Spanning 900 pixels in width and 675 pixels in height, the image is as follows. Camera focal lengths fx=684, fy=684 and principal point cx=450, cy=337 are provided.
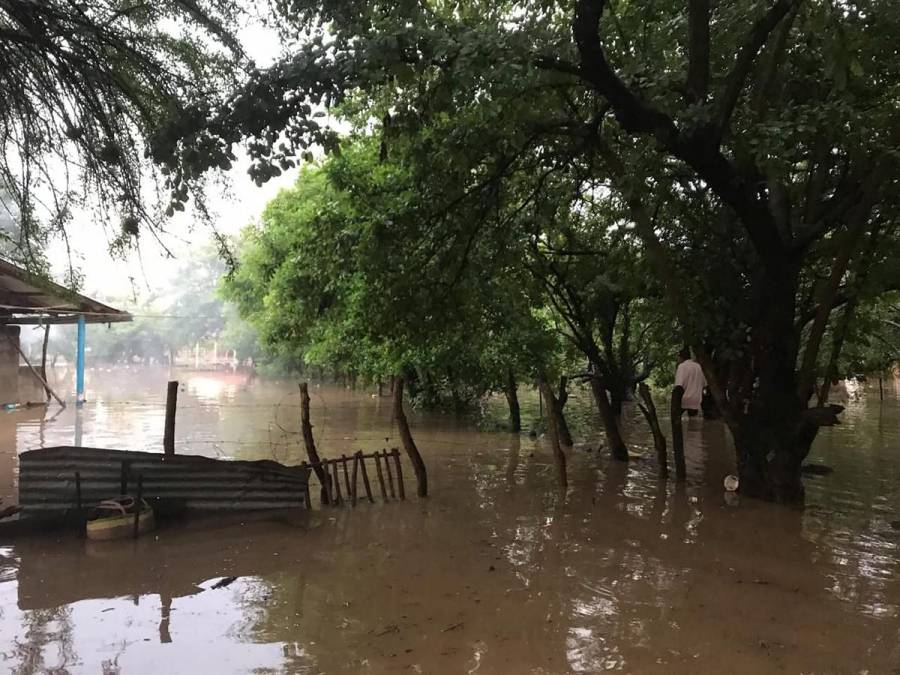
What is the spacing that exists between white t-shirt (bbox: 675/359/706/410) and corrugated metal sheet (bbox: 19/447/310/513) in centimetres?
820

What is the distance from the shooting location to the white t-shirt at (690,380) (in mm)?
13500

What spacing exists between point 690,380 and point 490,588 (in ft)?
29.5

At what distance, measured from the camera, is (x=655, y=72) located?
706cm

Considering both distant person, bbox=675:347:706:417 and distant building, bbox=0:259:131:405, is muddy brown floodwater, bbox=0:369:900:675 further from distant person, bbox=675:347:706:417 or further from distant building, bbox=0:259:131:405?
distant building, bbox=0:259:131:405

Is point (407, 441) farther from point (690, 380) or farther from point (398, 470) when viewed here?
point (690, 380)

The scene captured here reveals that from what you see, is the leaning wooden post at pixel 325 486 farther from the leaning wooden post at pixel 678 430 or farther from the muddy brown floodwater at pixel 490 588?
the leaning wooden post at pixel 678 430

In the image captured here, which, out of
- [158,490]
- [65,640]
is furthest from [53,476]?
[65,640]

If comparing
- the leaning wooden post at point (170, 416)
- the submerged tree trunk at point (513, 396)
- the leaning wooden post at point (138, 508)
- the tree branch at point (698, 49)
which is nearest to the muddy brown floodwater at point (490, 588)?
the leaning wooden post at point (138, 508)

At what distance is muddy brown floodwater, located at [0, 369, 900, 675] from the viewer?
4.88 meters

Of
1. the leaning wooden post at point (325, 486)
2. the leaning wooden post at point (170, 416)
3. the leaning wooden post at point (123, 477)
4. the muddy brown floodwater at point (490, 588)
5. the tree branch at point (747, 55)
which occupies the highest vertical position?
the tree branch at point (747, 55)

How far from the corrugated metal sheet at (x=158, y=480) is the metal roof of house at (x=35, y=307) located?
1049cm

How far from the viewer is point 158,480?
7.81 metres

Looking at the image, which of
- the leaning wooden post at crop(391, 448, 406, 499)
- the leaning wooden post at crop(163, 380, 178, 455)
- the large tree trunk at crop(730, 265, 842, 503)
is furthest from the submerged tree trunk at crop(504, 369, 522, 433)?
the leaning wooden post at crop(163, 380, 178, 455)

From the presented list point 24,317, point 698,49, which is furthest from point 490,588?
point 24,317
